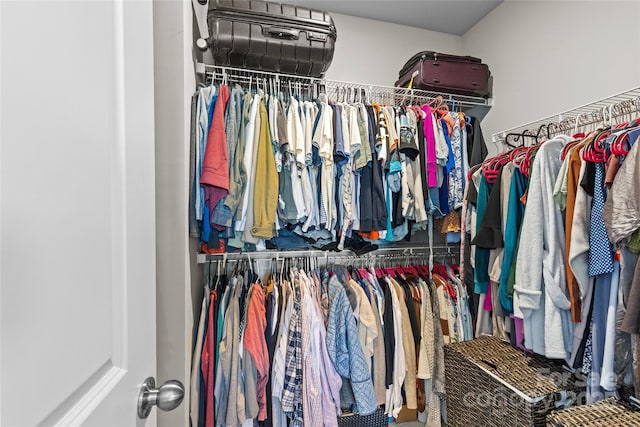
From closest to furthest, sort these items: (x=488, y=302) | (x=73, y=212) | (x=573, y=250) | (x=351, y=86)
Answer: (x=73, y=212), (x=573, y=250), (x=488, y=302), (x=351, y=86)

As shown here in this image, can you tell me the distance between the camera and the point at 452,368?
4.90 ft

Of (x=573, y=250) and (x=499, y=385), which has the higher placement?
(x=573, y=250)

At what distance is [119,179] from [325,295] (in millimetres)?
1401

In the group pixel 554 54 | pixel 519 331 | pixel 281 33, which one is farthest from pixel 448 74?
pixel 519 331

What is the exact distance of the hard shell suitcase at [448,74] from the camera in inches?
77.3

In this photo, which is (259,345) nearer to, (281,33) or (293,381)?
(293,381)

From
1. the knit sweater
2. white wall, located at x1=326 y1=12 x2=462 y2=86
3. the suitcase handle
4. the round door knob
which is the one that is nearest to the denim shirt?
the knit sweater

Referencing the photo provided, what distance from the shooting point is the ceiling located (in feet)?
7.09

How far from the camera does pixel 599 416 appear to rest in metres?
0.94

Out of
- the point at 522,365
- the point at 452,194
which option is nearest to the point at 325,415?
the point at 522,365

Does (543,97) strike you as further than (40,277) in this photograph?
Yes

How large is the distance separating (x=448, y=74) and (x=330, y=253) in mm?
1377

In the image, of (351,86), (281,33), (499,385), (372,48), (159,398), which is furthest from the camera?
(372,48)

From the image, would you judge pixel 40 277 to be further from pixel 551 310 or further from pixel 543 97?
pixel 543 97
